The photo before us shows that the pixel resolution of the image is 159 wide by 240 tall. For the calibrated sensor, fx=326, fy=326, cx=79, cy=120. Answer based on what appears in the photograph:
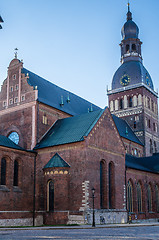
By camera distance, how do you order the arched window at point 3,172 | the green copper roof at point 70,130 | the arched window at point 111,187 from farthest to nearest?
the arched window at point 111,187 < the green copper roof at point 70,130 < the arched window at point 3,172

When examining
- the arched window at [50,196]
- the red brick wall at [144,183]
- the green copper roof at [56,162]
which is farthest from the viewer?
the red brick wall at [144,183]

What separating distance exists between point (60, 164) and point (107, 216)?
30.2ft

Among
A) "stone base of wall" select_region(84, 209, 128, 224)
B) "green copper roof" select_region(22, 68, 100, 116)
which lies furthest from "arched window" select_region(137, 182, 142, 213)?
"green copper roof" select_region(22, 68, 100, 116)

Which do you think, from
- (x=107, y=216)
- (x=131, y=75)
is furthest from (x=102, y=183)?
(x=131, y=75)

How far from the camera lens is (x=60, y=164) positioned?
134ft

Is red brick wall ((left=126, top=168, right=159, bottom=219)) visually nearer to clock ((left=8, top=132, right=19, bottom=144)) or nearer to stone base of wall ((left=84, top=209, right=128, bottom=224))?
stone base of wall ((left=84, top=209, right=128, bottom=224))

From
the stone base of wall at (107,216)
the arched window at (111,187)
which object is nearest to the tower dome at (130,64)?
the arched window at (111,187)

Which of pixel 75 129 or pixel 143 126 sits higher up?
pixel 143 126

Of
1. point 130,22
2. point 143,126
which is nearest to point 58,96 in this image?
point 143,126

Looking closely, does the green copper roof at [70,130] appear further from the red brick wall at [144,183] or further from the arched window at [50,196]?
the red brick wall at [144,183]

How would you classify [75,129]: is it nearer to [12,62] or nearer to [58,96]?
[58,96]

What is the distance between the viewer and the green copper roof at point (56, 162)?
40.9 metres

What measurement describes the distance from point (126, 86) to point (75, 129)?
34849 mm

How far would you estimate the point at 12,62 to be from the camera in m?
50.9
